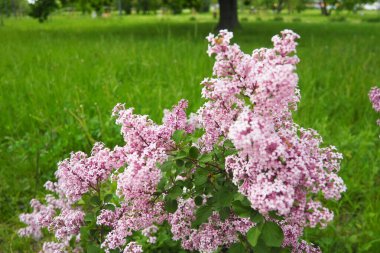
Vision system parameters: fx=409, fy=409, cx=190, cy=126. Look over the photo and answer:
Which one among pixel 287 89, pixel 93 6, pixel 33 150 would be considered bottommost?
pixel 33 150

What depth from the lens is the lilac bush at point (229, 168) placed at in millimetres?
1464

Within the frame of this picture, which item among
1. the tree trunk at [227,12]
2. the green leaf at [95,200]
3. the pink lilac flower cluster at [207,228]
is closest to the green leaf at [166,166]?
the pink lilac flower cluster at [207,228]

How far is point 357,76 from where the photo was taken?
19.8ft

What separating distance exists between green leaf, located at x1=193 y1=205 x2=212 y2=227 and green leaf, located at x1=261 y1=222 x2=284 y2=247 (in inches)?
14.0

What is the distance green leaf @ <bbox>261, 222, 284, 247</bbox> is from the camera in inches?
59.6

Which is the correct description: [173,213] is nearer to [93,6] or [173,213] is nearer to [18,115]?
[18,115]

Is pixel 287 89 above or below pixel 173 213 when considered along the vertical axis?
above

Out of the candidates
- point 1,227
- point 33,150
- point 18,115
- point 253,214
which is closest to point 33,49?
point 18,115

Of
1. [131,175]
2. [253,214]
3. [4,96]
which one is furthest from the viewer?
[4,96]

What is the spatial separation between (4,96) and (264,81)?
4585 millimetres

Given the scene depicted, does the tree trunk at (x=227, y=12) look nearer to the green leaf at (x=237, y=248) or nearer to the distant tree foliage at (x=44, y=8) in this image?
the distant tree foliage at (x=44, y=8)

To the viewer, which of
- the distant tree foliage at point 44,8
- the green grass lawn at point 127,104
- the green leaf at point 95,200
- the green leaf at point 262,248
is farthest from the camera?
the distant tree foliage at point 44,8

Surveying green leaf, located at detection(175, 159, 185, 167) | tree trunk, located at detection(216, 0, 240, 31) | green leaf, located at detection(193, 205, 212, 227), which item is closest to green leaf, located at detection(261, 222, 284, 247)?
green leaf, located at detection(193, 205, 212, 227)

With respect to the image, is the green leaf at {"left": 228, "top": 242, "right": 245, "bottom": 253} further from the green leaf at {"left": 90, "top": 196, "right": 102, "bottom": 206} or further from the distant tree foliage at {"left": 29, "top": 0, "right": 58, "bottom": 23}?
the distant tree foliage at {"left": 29, "top": 0, "right": 58, "bottom": 23}
